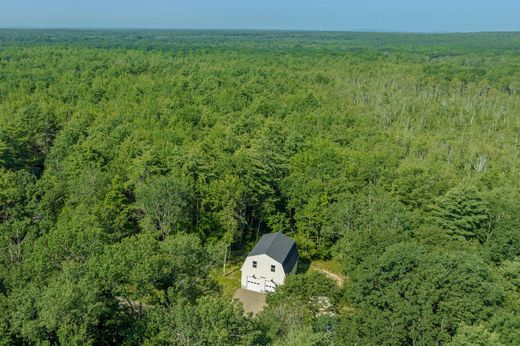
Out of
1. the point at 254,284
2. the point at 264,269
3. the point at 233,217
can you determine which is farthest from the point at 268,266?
the point at 233,217

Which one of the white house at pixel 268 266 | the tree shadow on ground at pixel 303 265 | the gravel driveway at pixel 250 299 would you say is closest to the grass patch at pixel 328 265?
the tree shadow on ground at pixel 303 265

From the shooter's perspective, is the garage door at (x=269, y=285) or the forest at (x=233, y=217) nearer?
the forest at (x=233, y=217)

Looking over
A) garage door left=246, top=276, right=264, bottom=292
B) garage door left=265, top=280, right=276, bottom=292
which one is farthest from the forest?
garage door left=265, top=280, right=276, bottom=292

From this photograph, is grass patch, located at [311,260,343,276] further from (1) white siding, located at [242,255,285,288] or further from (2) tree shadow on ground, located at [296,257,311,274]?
(1) white siding, located at [242,255,285,288]

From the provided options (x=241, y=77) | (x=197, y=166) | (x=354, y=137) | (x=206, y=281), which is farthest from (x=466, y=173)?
(x=241, y=77)

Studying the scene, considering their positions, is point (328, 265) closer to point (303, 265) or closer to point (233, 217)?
point (303, 265)

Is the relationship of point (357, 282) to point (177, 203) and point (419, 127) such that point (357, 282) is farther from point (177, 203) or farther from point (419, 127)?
point (419, 127)

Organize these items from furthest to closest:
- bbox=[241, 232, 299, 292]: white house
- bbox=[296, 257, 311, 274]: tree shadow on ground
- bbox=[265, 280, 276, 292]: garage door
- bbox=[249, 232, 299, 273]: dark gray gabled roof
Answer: bbox=[296, 257, 311, 274]: tree shadow on ground, bbox=[249, 232, 299, 273]: dark gray gabled roof, bbox=[265, 280, 276, 292]: garage door, bbox=[241, 232, 299, 292]: white house

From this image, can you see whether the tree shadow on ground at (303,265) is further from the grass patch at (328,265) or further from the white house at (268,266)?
the white house at (268,266)
